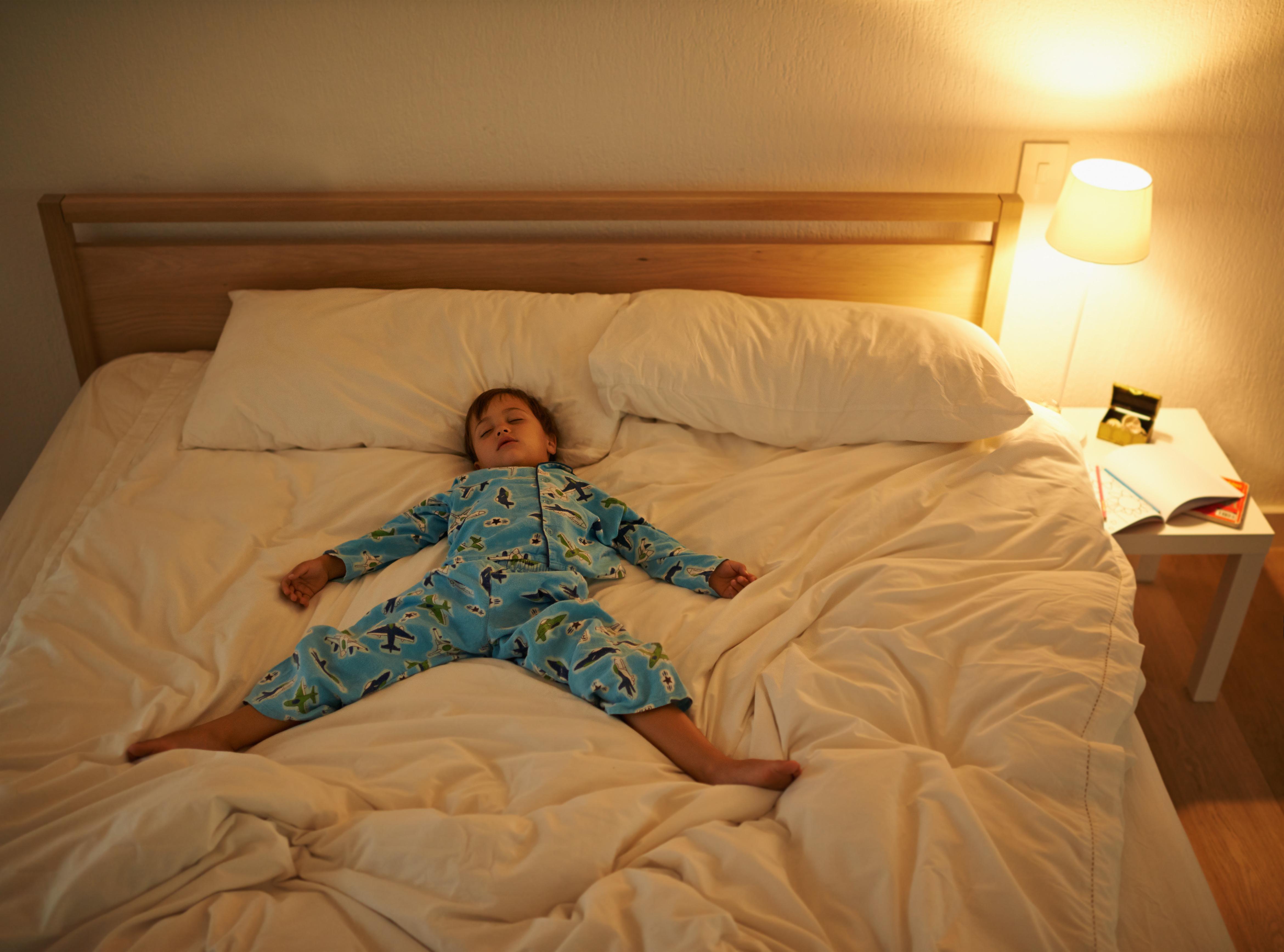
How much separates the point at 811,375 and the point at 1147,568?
3.52ft

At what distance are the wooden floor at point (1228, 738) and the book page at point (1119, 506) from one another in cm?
42

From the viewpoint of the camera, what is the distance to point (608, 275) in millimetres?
2031

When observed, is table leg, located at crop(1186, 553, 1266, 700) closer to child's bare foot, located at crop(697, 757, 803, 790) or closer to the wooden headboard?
the wooden headboard

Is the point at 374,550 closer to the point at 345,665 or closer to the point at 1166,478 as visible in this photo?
the point at 345,665

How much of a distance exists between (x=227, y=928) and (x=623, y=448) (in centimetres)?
109

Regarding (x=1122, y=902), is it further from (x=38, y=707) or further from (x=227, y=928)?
(x=38, y=707)

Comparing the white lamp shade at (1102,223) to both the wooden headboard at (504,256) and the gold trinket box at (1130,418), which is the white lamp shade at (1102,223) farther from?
the gold trinket box at (1130,418)

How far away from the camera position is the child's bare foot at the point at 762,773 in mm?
1076

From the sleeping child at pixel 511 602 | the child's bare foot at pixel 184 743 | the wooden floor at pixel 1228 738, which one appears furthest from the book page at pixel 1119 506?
the child's bare foot at pixel 184 743

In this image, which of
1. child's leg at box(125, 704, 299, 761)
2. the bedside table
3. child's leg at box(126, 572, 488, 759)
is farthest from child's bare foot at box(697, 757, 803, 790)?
the bedside table

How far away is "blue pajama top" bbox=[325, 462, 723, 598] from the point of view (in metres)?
1.47

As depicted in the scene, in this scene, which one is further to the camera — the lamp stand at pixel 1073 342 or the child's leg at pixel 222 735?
the lamp stand at pixel 1073 342

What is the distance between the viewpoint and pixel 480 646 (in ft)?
4.47

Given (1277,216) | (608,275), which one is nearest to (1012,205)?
(1277,216)
